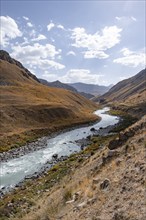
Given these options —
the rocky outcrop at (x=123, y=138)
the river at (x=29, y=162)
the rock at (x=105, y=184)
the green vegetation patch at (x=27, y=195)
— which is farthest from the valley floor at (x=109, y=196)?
the river at (x=29, y=162)

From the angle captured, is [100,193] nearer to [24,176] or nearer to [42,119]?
[24,176]

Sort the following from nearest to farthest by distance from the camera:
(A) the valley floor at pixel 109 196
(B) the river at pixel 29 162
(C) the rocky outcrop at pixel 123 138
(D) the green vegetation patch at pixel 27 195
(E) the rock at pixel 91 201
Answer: (A) the valley floor at pixel 109 196 → (E) the rock at pixel 91 201 → (D) the green vegetation patch at pixel 27 195 → (C) the rocky outcrop at pixel 123 138 → (B) the river at pixel 29 162

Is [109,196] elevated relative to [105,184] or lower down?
lower down

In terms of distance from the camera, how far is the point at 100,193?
17.5m

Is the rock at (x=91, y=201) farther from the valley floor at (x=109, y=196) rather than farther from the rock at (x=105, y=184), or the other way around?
the rock at (x=105, y=184)

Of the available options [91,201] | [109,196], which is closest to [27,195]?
[91,201]

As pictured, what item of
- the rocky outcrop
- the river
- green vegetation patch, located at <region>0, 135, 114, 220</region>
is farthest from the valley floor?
the river

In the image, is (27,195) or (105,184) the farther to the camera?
(27,195)

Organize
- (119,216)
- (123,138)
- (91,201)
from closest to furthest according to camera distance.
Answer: (119,216), (91,201), (123,138)

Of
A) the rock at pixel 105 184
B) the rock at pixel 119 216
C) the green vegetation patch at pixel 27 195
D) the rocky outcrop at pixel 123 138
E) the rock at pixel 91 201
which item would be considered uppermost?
the rocky outcrop at pixel 123 138

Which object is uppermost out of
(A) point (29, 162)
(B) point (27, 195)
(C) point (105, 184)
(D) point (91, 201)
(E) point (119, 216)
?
(C) point (105, 184)

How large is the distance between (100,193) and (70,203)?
2083 mm

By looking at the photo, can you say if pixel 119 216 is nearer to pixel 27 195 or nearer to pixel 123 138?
pixel 123 138

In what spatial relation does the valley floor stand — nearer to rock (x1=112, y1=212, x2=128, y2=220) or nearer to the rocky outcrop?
rock (x1=112, y1=212, x2=128, y2=220)
